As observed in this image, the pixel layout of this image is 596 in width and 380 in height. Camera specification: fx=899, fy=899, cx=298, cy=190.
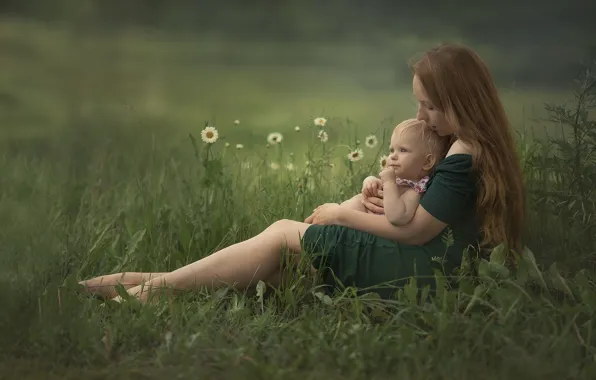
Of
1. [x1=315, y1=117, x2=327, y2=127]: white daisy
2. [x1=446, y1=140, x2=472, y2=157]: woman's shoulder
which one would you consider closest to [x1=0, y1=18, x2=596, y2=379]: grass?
[x1=315, y1=117, x2=327, y2=127]: white daisy

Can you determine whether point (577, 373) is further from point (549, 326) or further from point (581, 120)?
point (581, 120)

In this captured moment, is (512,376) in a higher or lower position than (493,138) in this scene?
lower

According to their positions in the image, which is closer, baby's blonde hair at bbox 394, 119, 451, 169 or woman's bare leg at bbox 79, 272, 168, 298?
baby's blonde hair at bbox 394, 119, 451, 169

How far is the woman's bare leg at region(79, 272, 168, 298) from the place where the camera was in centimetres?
351

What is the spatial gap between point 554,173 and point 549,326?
3.53 ft

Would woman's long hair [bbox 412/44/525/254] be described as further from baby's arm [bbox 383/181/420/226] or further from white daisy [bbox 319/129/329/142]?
white daisy [bbox 319/129/329/142]

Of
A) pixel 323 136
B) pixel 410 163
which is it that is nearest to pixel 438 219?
pixel 410 163

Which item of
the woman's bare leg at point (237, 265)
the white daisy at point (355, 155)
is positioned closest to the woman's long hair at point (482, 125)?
the woman's bare leg at point (237, 265)

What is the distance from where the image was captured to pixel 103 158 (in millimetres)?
5406

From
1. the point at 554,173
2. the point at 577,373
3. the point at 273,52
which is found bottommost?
the point at 577,373

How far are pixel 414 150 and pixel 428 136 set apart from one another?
80 millimetres

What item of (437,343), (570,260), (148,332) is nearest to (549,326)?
(437,343)

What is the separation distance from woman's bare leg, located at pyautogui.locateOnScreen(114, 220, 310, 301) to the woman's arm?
0.18 metres

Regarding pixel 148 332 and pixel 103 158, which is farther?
pixel 103 158
